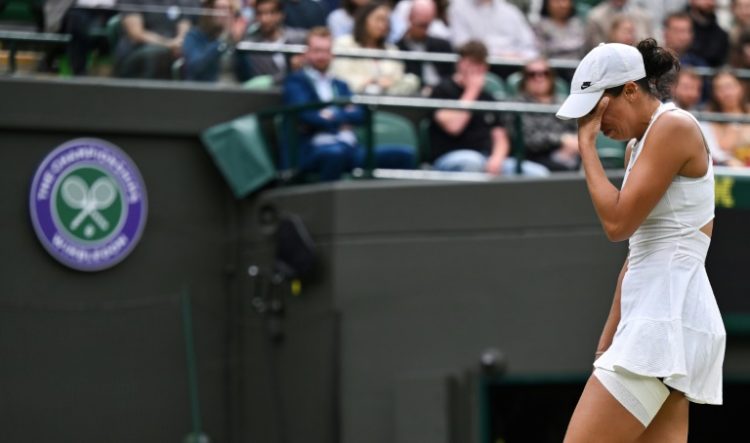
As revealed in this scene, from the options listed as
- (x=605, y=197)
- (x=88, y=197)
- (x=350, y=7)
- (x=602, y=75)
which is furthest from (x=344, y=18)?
(x=605, y=197)

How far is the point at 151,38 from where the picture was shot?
986cm

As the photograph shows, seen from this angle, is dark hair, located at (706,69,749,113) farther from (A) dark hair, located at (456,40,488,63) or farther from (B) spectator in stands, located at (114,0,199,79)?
(B) spectator in stands, located at (114,0,199,79)

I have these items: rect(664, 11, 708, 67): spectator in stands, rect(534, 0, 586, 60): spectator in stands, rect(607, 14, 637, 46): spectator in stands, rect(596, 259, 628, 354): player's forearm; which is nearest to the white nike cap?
rect(596, 259, 628, 354): player's forearm

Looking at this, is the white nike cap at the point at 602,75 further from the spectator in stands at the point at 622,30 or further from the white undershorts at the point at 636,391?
the spectator in stands at the point at 622,30

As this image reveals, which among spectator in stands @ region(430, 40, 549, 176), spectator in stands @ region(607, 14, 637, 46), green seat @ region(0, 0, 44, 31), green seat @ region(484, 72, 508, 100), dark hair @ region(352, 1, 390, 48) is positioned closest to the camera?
spectator in stands @ region(430, 40, 549, 176)

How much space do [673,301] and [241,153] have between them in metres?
5.86

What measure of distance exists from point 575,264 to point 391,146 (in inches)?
54.3

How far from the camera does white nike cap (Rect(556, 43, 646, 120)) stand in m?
4.37

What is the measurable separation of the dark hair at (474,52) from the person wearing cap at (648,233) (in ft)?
17.6

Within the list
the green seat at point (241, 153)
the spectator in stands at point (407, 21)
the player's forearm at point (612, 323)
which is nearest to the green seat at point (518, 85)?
the spectator in stands at point (407, 21)

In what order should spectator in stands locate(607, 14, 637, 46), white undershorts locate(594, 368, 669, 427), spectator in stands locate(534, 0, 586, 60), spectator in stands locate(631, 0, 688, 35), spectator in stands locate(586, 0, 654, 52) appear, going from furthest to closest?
1. spectator in stands locate(631, 0, 688, 35)
2. spectator in stands locate(534, 0, 586, 60)
3. spectator in stands locate(586, 0, 654, 52)
4. spectator in stands locate(607, 14, 637, 46)
5. white undershorts locate(594, 368, 669, 427)

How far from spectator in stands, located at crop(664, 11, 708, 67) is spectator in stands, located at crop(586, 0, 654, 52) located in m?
0.14

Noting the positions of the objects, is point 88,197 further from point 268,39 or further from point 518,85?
point 518,85

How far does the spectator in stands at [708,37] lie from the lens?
1168cm
